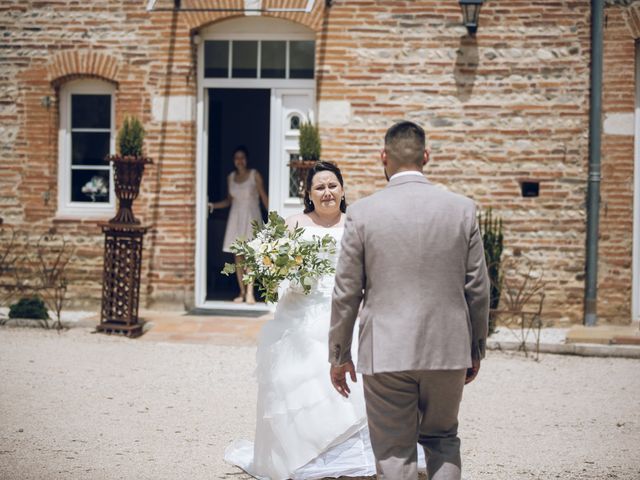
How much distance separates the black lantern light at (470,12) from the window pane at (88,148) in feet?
14.8

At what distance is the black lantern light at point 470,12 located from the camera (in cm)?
959

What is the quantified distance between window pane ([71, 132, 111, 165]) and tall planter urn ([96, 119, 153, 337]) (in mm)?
1859

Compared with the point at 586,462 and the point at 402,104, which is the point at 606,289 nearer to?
the point at 402,104

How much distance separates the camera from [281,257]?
5.07m

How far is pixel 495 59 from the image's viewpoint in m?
9.95

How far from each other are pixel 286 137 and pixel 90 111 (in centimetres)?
248

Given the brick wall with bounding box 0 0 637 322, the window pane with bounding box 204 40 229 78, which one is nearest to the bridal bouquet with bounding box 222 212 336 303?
the brick wall with bounding box 0 0 637 322

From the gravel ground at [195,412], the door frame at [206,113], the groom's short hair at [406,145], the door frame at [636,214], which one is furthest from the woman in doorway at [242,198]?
the groom's short hair at [406,145]

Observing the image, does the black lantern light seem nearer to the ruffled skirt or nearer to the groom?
the ruffled skirt

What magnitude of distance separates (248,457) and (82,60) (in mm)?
6768

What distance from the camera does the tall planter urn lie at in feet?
30.0

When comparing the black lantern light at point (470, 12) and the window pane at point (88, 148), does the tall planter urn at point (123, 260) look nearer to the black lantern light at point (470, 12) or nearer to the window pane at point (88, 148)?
the window pane at point (88, 148)

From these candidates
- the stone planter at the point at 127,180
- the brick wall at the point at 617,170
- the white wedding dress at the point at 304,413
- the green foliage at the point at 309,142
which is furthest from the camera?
the brick wall at the point at 617,170

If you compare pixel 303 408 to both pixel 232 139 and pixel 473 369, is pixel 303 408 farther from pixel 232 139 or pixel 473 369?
pixel 232 139
